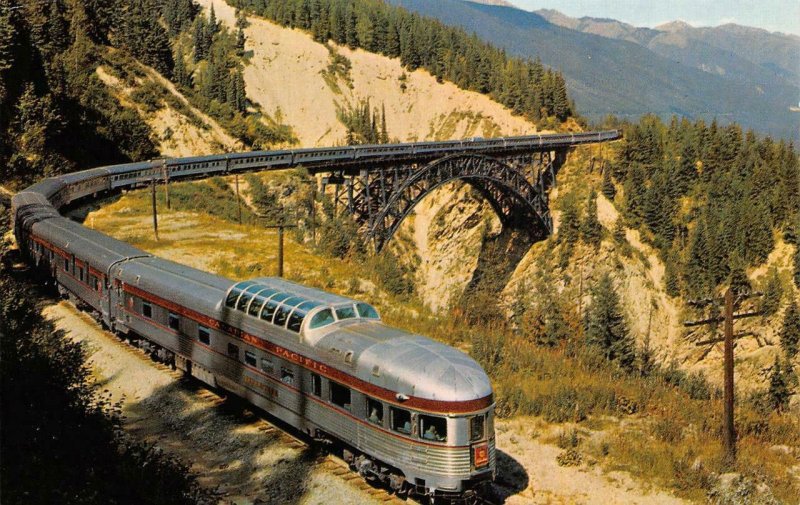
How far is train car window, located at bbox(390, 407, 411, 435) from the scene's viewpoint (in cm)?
1338

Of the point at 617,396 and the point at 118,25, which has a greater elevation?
the point at 118,25

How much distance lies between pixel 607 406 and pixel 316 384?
8.75 m

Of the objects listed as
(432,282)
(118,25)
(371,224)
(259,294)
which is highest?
(118,25)

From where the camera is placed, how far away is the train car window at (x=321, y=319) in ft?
50.8

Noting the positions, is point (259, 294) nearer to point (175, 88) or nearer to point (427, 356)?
point (427, 356)

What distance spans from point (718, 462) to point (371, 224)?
45.5 metres

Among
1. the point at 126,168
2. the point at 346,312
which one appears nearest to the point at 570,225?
the point at 126,168

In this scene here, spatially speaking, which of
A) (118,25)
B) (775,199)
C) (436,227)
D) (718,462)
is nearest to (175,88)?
(118,25)

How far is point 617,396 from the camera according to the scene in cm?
1983

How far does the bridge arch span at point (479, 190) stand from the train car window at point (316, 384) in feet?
144

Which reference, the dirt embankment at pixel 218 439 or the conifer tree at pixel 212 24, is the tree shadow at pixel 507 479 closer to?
the dirt embankment at pixel 218 439

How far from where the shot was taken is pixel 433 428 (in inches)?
518

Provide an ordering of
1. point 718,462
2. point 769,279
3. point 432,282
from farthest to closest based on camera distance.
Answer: point 432,282 → point 769,279 → point 718,462

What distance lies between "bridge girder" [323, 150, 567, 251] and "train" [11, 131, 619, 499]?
34.1 metres
